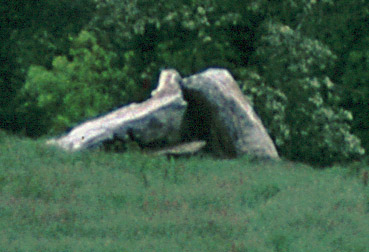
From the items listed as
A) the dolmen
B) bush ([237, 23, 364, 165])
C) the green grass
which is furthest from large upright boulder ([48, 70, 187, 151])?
bush ([237, 23, 364, 165])

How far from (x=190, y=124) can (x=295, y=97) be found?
3.43 metres

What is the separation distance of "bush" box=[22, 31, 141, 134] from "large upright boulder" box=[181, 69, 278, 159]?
3.08 meters

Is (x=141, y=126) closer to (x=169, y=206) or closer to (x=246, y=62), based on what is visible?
(x=169, y=206)

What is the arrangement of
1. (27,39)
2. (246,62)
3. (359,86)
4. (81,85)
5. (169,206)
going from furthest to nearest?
(27,39) → (359,86) → (246,62) → (81,85) → (169,206)

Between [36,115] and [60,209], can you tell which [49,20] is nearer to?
[36,115]

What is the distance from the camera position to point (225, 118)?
1236cm

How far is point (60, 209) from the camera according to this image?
7.48 m

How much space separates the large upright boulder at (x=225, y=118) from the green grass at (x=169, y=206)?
1534mm

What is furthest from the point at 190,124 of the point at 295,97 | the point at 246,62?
the point at 246,62

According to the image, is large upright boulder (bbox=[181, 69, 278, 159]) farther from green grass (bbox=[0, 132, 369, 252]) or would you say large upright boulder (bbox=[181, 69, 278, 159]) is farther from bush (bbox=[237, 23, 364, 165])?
bush (bbox=[237, 23, 364, 165])

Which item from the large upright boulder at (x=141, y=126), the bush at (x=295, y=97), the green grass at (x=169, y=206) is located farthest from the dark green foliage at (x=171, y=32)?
the green grass at (x=169, y=206)

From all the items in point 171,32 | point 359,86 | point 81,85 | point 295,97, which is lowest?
point 359,86

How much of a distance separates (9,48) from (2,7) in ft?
3.07

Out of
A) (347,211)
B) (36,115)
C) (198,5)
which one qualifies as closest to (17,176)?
(347,211)
